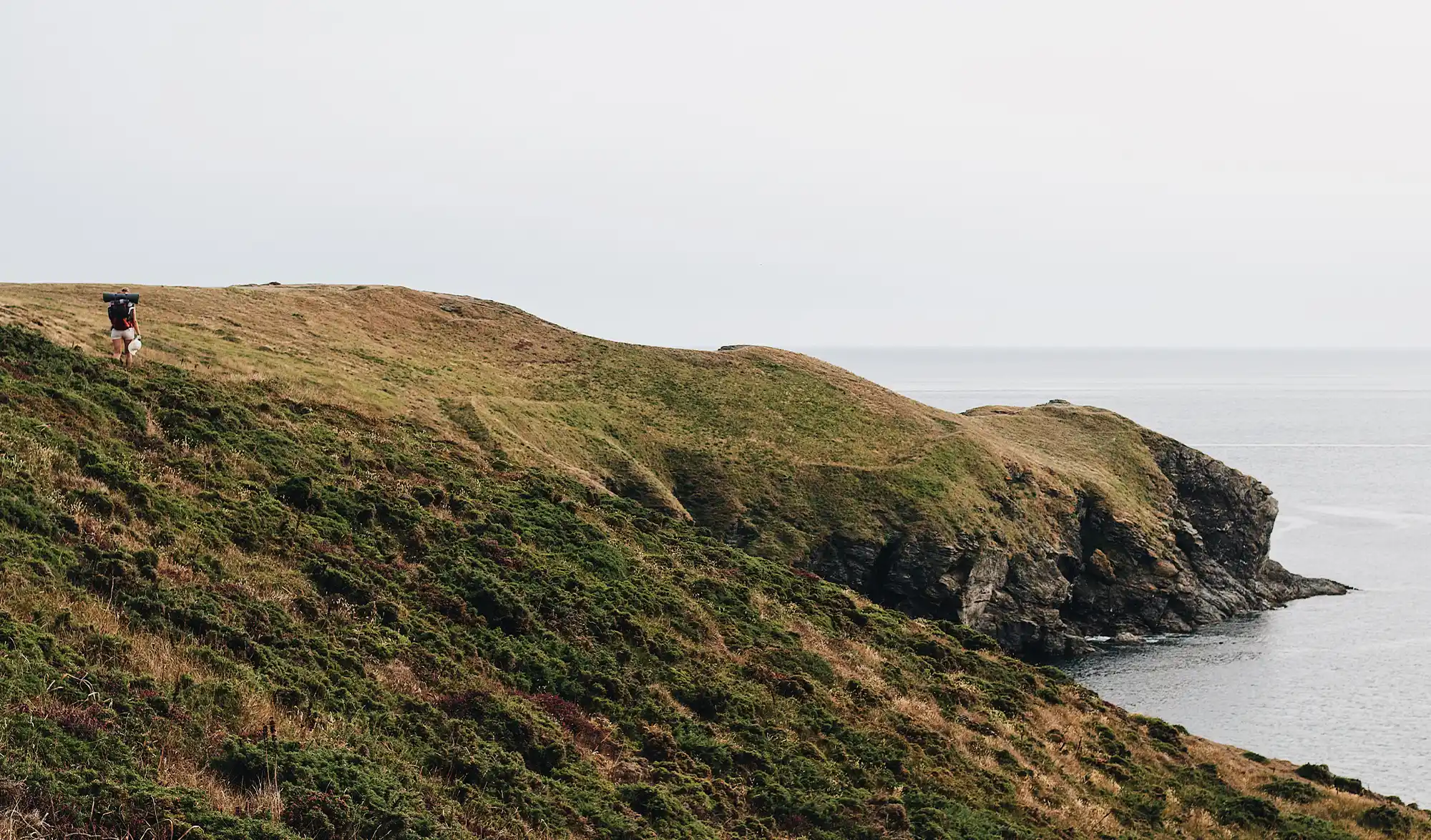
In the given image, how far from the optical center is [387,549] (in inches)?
1318

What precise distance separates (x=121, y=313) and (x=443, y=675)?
76.3ft

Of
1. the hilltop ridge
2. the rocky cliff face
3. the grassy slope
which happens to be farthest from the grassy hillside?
the rocky cliff face

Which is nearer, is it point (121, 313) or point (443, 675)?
point (443, 675)

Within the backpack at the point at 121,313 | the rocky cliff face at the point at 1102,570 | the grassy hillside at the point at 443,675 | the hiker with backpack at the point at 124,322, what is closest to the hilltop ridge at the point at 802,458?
the rocky cliff face at the point at 1102,570

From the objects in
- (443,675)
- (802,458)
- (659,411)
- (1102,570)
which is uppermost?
(659,411)

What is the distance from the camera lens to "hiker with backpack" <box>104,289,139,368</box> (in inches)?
1549

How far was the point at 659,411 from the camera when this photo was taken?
82.8 meters

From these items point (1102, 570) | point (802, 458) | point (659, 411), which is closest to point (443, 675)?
point (802, 458)

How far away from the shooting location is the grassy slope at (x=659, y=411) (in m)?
58.2

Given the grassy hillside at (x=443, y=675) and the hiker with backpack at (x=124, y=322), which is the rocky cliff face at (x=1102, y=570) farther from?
the hiker with backpack at (x=124, y=322)

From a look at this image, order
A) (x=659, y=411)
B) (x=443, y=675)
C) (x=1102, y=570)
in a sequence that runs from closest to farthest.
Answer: (x=443, y=675), (x=659, y=411), (x=1102, y=570)

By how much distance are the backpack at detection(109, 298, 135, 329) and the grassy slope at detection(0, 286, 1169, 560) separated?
5.72m

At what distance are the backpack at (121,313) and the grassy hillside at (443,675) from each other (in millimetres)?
2173

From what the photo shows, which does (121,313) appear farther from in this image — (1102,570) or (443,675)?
(1102,570)
